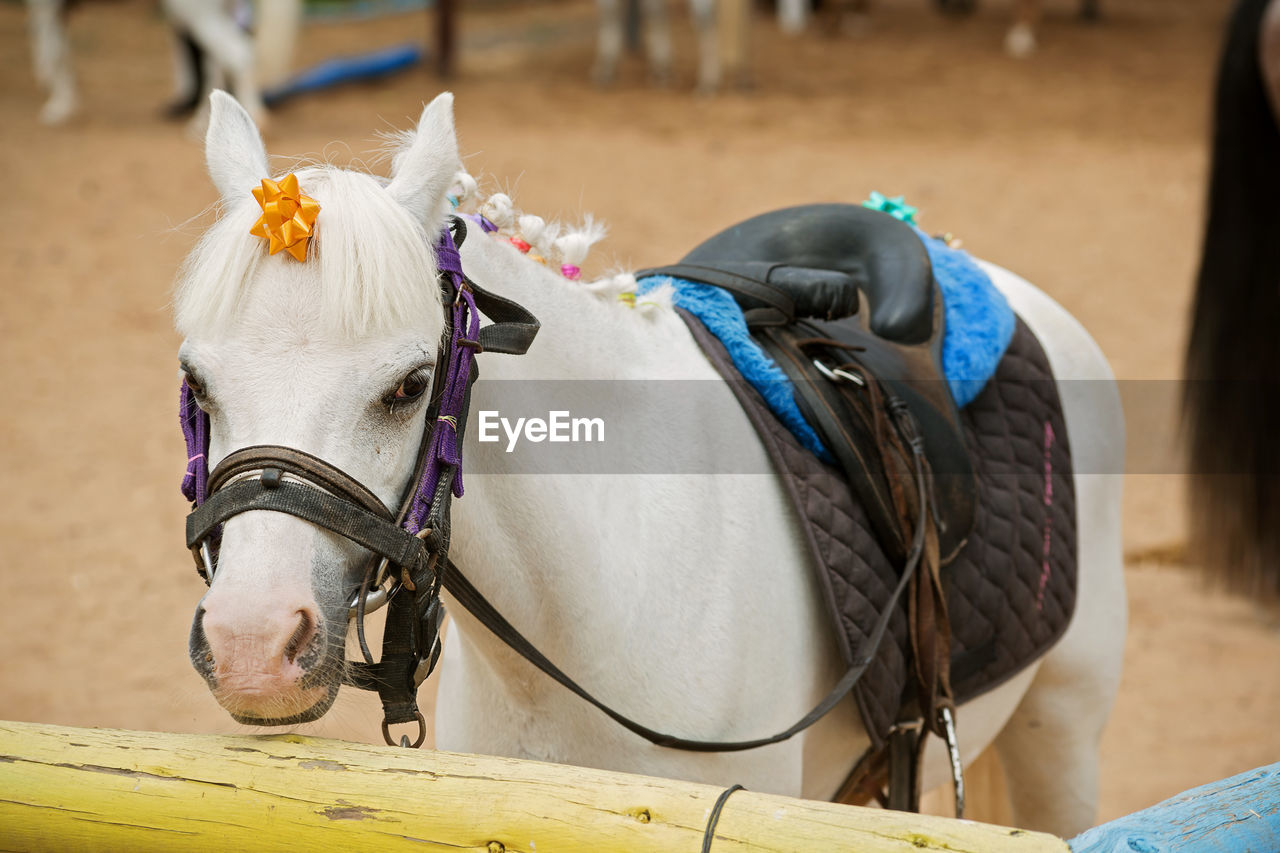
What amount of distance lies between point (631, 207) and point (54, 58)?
551 centimetres

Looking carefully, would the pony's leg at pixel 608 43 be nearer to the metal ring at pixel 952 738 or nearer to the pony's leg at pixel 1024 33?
the pony's leg at pixel 1024 33

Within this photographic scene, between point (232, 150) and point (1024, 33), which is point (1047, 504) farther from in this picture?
point (1024, 33)

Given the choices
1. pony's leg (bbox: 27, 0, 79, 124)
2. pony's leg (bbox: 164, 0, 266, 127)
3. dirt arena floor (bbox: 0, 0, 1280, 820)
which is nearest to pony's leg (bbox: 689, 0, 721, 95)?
dirt arena floor (bbox: 0, 0, 1280, 820)

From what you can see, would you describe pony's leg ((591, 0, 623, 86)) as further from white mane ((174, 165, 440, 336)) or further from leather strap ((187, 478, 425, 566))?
leather strap ((187, 478, 425, 566))

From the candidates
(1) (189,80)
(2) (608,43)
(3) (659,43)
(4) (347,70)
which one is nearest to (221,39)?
(1) (189,80)

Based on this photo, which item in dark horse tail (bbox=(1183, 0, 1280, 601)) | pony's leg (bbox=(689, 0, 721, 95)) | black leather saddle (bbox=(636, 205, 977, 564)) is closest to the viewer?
black leather saddle (bbox=(636, 205, 977, 564))

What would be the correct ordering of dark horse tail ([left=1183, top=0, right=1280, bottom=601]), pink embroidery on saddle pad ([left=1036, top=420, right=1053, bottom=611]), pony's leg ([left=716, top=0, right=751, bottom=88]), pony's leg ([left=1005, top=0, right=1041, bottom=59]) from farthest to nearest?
pony's leg ([left=1005, top=0, right=1041, bottom=59]) < pony's leg ([left=716, top=0, right=751, bottom=88]) < dark horse tail ([left=1183, top=0, right=1280, bottom=601]) < pink embroidery on saddle pad ([left=1036, top=420, right=1053, bottom=611])

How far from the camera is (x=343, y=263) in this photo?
134 cm

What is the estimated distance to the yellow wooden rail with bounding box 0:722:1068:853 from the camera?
4.31 feet

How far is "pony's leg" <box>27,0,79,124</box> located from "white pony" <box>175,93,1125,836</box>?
379 inches

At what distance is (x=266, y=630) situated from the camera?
1.25 m

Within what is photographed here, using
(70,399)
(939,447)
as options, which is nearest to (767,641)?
(939,447)

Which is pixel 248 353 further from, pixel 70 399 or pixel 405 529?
pixel 70 399

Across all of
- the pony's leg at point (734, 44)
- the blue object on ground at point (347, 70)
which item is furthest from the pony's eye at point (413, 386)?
the pony's leg at point (734, 44)
